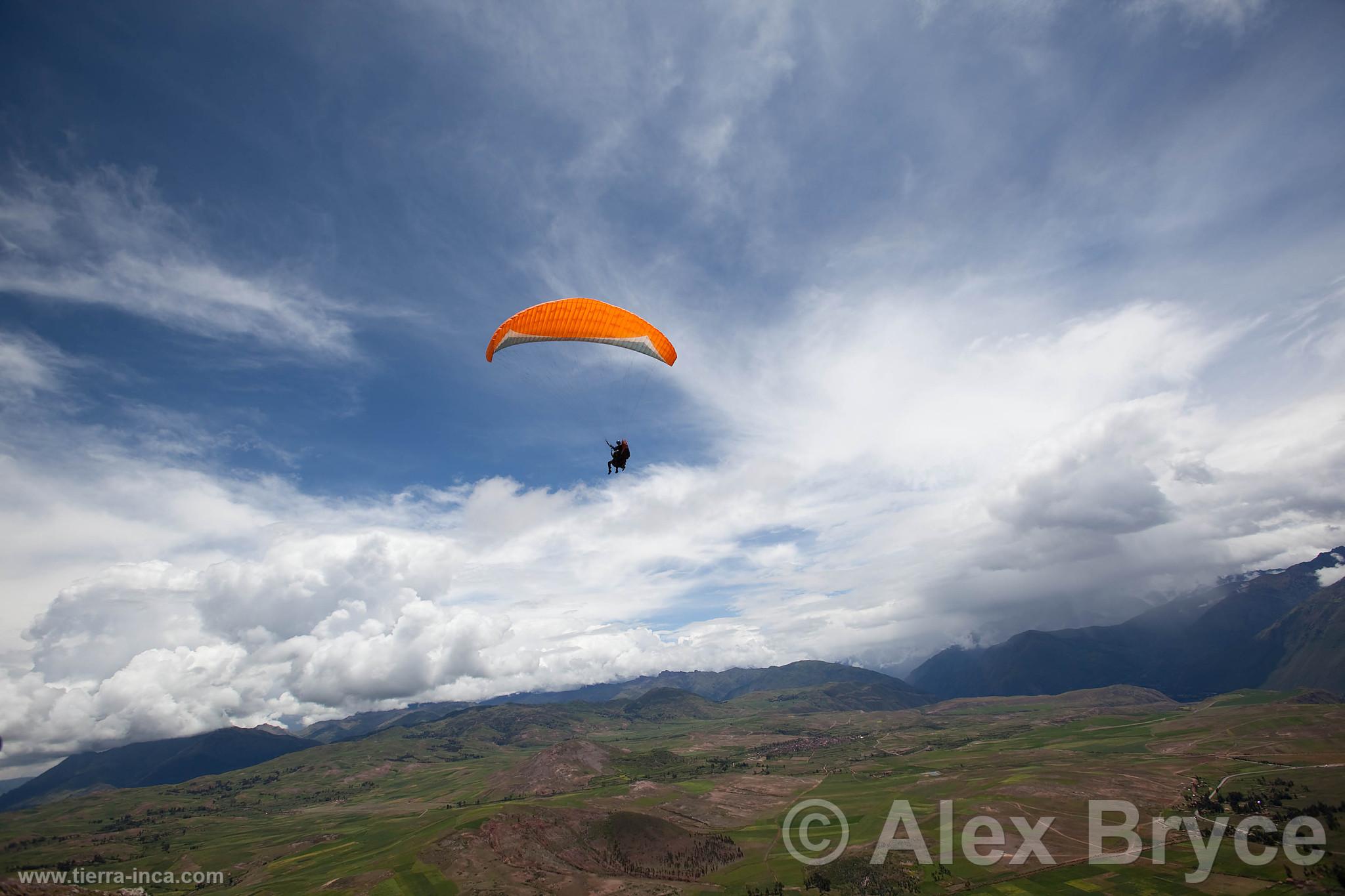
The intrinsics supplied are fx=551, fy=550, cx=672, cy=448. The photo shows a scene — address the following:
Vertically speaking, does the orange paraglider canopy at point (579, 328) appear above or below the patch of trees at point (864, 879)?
above

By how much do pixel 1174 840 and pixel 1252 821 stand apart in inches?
972

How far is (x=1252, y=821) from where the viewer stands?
113250 mm

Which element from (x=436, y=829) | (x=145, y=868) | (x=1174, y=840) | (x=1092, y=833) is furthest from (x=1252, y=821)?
(x=145, y=868)

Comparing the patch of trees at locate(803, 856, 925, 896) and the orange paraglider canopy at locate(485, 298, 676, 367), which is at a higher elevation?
the orange paraglider canopy at locate(485, 298, 676, 367)

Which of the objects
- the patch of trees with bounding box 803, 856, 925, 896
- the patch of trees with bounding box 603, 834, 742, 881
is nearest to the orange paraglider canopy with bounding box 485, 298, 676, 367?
the patch of trees with bounding box 803, 856, 925, 896

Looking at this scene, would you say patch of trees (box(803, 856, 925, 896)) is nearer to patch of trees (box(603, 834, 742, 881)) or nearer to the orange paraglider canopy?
patch of trees (box(603, 834, 742, 881))

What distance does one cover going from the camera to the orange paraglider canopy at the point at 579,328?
45.4m

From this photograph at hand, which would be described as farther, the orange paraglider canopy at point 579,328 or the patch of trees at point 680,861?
the patch of trees at point 680,861

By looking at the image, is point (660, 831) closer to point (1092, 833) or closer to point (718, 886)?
point (718, 886)

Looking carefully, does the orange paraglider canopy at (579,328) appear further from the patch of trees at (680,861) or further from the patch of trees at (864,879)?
the patch of trees at (680,861)

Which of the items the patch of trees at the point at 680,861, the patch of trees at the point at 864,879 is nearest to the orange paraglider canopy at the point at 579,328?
the patch of trees at the point at 864,879

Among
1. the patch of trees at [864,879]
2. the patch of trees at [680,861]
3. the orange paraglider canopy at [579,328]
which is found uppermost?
the orange paraglider canopy at [579,328]

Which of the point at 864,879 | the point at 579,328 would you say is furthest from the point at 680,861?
the point at 579,328

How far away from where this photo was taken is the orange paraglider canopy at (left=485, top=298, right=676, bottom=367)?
45.4 metres
